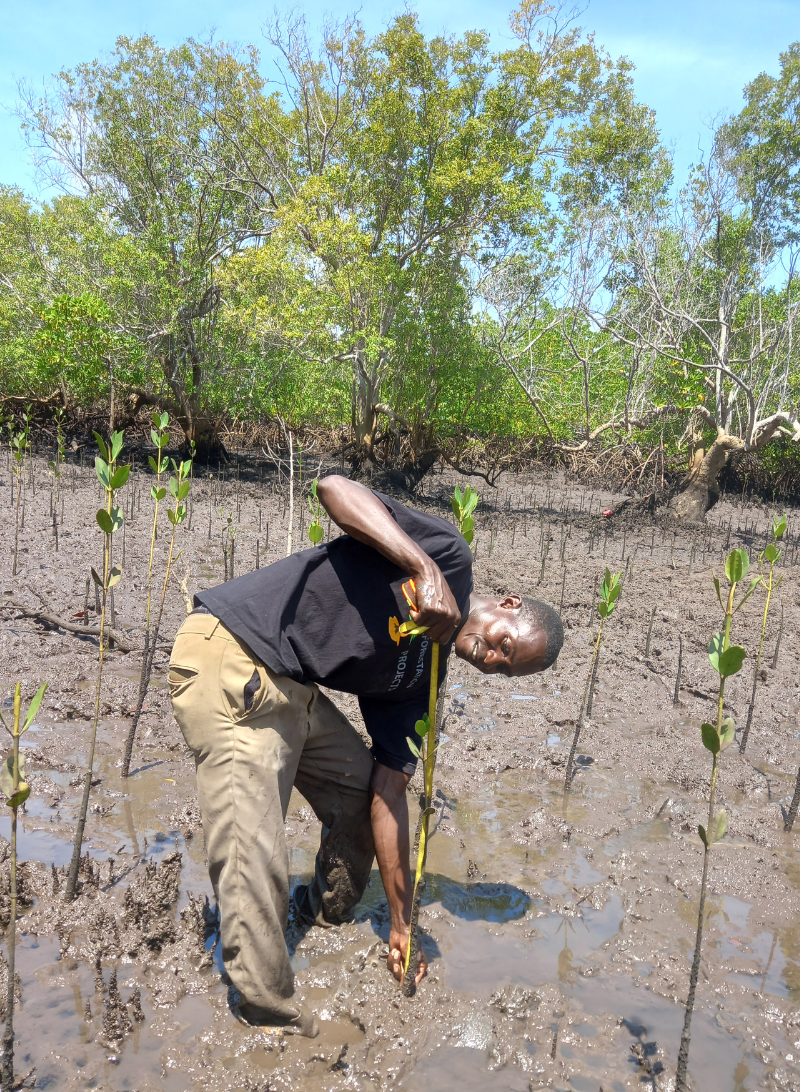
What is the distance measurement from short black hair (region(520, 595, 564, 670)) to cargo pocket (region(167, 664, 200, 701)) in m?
0.99

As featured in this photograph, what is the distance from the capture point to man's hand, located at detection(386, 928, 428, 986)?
236 centimetres

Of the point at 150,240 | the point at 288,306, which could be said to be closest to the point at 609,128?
the point at 288,306

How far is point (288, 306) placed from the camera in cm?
1112

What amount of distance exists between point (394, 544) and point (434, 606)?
22cm

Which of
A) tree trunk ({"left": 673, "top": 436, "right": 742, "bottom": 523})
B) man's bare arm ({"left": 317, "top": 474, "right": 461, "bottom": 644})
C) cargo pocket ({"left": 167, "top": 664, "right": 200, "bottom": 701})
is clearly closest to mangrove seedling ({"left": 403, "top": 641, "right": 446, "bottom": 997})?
man's bare arm ({"left": 317, "top": 474, "right": 461, "bottom": 644})

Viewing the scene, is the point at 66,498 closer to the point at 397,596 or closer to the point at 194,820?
the point at 194,820

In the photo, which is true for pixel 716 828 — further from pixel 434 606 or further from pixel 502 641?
pixel 434 606

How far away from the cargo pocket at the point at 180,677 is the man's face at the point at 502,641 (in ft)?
2.63

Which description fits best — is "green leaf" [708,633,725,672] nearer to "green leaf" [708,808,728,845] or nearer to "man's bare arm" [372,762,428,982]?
"green leaf" [708,808,728,845]

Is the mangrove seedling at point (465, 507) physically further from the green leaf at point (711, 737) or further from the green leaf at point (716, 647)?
the green leaf at point (711, 737)

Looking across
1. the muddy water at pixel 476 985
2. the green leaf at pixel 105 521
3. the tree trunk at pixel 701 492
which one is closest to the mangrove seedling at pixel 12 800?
the muddy water at pixel 476 985

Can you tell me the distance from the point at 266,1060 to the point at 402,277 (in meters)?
11.0

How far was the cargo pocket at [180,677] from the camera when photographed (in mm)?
2125

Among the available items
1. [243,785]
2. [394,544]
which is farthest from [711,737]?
[243,785]
